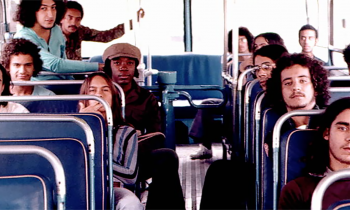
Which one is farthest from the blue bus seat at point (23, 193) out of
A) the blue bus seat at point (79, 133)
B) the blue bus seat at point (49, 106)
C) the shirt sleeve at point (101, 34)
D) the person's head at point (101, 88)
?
the shirt sleeve at point (101, 34)

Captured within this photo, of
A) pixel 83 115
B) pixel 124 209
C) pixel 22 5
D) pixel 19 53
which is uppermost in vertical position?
pixel 22 5

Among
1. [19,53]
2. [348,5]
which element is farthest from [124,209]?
[348,5]

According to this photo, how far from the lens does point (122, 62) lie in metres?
3.42

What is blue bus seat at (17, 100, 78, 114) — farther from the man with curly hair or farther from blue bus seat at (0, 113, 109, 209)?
the man with curly hair

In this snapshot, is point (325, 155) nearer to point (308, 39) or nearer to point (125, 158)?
point (125, 158)

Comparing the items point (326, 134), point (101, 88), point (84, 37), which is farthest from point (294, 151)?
point (84, 37)

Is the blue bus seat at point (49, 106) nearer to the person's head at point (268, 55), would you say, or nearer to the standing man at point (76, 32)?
the person's head at point (268, 55)

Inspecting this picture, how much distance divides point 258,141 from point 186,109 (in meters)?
3.28

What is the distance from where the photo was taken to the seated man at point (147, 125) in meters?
2.80

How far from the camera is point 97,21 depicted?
242 inches

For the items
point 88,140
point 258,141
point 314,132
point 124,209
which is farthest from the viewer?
point 258,141

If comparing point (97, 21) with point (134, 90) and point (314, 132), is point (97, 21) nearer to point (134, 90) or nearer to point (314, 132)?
point (134, 90)

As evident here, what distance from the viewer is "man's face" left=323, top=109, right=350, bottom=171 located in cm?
167

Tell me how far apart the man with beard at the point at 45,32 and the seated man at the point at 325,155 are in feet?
6.56
